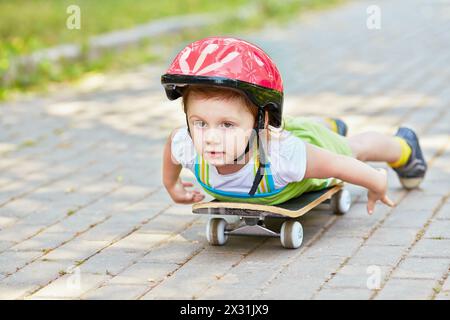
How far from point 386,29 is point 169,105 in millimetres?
4692

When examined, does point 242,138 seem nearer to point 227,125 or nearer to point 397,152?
point 227,125

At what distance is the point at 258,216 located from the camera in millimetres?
4328

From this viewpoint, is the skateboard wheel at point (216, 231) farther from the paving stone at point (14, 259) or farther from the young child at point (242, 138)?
the paving stone at point (14, 259)

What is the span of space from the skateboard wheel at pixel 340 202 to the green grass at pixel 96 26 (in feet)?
13.9

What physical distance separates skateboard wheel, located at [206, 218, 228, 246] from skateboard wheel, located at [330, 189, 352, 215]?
0.70 m

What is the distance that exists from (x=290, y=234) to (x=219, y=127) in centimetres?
61

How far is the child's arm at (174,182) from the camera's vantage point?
4.66m

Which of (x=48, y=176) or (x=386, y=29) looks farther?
(x=386, y=29)

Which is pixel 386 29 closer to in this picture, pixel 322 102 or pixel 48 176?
pixel 322 102

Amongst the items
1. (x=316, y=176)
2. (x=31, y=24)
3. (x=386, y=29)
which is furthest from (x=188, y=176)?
(x=386, y=29)

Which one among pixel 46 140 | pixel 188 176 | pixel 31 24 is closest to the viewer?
pixel 188 176

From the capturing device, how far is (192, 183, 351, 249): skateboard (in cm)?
430

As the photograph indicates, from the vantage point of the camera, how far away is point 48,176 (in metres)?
5.89

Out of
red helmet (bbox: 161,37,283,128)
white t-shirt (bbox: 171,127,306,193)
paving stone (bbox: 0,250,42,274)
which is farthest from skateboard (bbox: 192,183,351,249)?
paving stone (bbox: 0,250,42,274)
